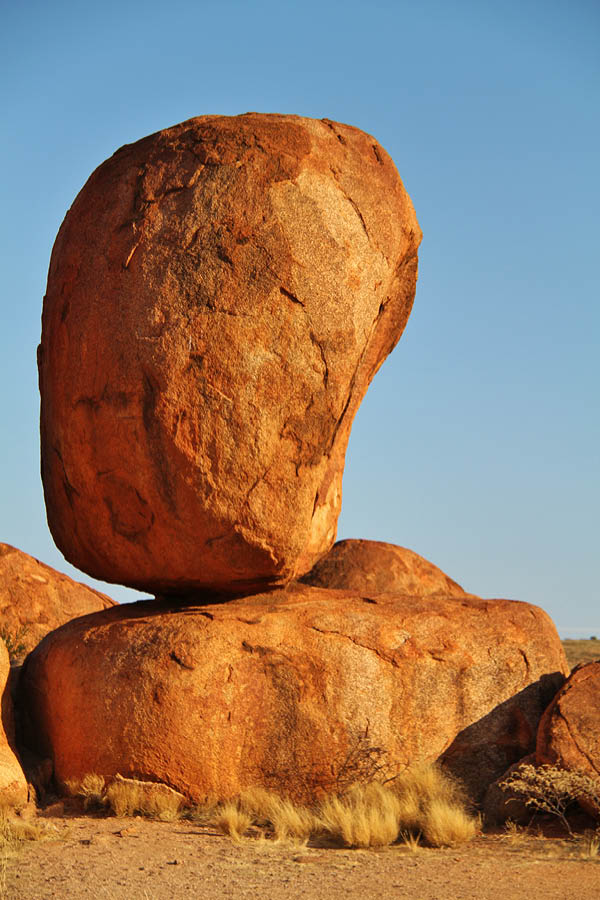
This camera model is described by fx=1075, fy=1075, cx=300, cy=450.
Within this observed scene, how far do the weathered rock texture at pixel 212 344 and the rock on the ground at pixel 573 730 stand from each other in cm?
209

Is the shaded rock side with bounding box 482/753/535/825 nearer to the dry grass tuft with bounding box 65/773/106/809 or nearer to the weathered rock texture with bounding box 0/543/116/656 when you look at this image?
the dry grass tuft with bounding box 65/773/106/809

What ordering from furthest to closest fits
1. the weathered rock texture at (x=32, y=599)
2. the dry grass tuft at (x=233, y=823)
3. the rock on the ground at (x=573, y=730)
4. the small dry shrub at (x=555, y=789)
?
the weathered rock texture at (x=32, y=599) → the rock on the ground at (x=573, y=730) → the small dry shrub at (x=555, y=789) → the dry grass tuft at (x=233, y=823)

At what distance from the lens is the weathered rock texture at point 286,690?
733 centimetres

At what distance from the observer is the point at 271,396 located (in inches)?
291

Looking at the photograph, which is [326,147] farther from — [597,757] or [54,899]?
[54,899]

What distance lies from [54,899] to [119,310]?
385 cm

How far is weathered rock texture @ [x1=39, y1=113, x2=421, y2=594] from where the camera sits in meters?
7.30

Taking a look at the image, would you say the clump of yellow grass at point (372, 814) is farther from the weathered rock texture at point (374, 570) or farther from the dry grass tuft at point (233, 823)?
the weathered rock texture at point (374, 570)

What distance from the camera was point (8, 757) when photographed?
7.61 m

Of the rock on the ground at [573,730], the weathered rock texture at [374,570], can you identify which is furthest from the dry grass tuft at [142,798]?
the weathered rock texture at [374,570]

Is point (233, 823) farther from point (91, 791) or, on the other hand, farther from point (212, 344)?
point (212, 344)

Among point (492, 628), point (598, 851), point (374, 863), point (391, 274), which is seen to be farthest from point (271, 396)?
point (598, 851)

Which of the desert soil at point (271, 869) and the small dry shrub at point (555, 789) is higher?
the small dry shrub at point (555, 789)

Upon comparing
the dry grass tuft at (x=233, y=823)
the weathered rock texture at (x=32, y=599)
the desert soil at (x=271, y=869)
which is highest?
the weathered rock texture at (x=32, y=599)
